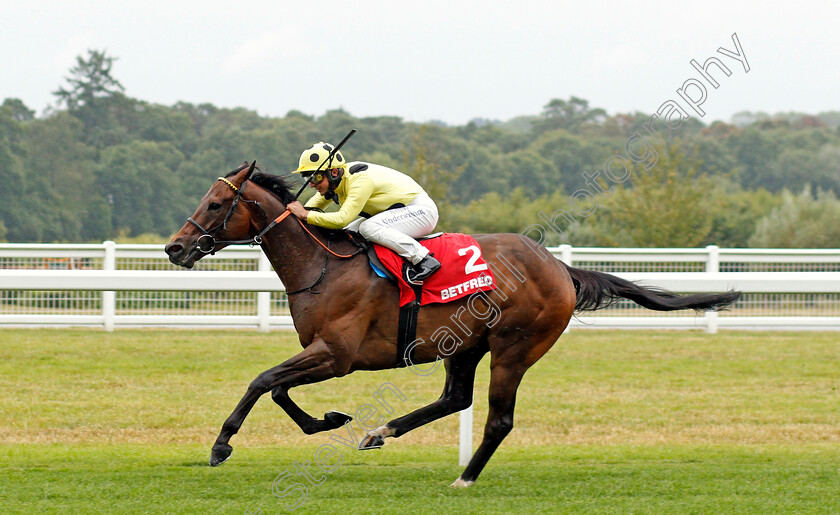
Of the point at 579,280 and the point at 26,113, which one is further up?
the point at 26,113

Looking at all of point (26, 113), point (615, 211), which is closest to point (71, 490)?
point (615, 211)

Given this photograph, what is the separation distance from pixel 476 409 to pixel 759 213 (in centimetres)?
2294

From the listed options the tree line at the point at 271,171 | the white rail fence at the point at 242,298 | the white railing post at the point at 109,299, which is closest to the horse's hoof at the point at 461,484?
the white rail fence at the point at 242,298

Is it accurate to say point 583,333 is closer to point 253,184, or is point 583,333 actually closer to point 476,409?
point 476,409

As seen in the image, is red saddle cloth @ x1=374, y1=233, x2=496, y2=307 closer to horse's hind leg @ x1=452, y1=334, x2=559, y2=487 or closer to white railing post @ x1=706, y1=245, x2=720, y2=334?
horse's hind leg @ x1=452, y1=334, x2=559, y2=487

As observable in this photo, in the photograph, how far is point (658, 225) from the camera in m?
19.2

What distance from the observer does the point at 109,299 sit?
10.2 metres

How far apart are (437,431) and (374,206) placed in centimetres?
259

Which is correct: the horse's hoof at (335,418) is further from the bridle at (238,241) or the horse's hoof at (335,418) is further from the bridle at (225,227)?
the bridle at (225,227)

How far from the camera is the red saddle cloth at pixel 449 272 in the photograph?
4.83 metres

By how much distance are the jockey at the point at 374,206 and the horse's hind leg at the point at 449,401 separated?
720mm

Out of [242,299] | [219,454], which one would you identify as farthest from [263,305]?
[219,454]

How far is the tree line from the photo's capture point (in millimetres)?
20031

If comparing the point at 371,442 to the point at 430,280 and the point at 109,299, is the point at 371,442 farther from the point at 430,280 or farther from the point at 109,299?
the point at 109,299
